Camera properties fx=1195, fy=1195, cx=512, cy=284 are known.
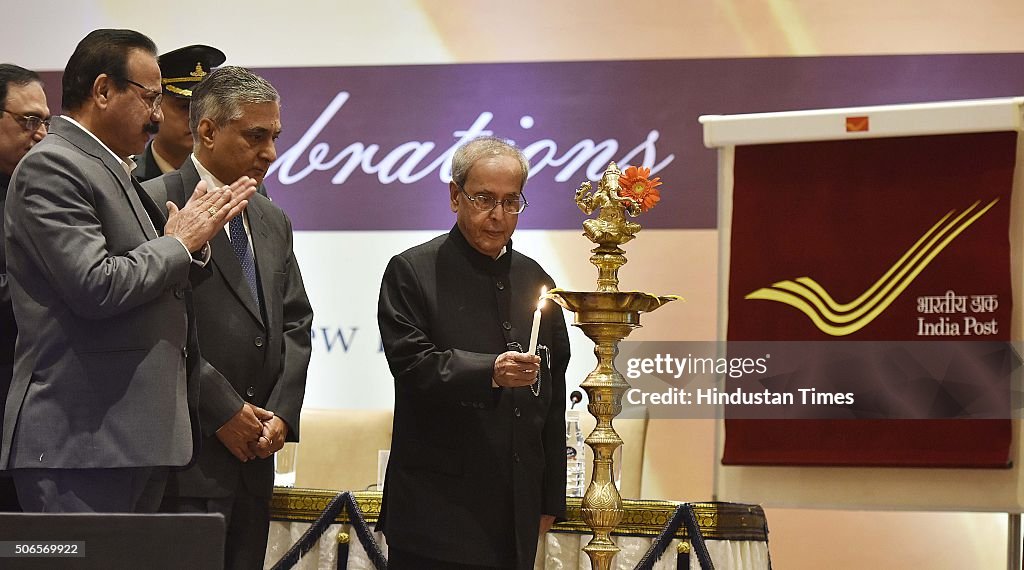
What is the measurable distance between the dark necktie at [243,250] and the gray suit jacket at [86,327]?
38cm

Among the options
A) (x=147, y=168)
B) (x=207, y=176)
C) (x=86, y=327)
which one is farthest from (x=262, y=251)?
(x=147, y=168)

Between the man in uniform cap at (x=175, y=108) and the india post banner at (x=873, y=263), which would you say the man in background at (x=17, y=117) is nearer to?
the man in uniform cap at (x=175, y=108)

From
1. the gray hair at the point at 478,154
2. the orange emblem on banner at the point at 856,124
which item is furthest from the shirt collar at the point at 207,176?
the orange emblem on banner at the point at 856,124

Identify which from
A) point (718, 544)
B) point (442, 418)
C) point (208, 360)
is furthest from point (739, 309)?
point (208, 360)

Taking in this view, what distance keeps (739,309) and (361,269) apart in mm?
2020

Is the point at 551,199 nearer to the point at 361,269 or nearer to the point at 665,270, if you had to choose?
the point at 665,270

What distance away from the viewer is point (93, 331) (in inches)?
79.8

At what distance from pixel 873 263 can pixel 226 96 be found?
173cm

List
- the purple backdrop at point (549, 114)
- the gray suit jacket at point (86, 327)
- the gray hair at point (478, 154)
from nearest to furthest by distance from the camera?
the gray suit jacket at point (86, 327), the gray hair at point (478, 154), the purple backdrop at point (549, 114)

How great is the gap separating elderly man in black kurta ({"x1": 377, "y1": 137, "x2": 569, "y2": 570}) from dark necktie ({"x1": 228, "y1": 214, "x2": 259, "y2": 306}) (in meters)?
0.28

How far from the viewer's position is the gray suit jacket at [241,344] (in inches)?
91.0

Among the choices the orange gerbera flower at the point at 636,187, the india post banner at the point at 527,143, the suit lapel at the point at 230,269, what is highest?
the india post banner at the point at 527,143

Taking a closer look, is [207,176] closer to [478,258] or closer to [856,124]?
[478,258]

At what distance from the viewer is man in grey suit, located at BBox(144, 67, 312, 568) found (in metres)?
2.32
